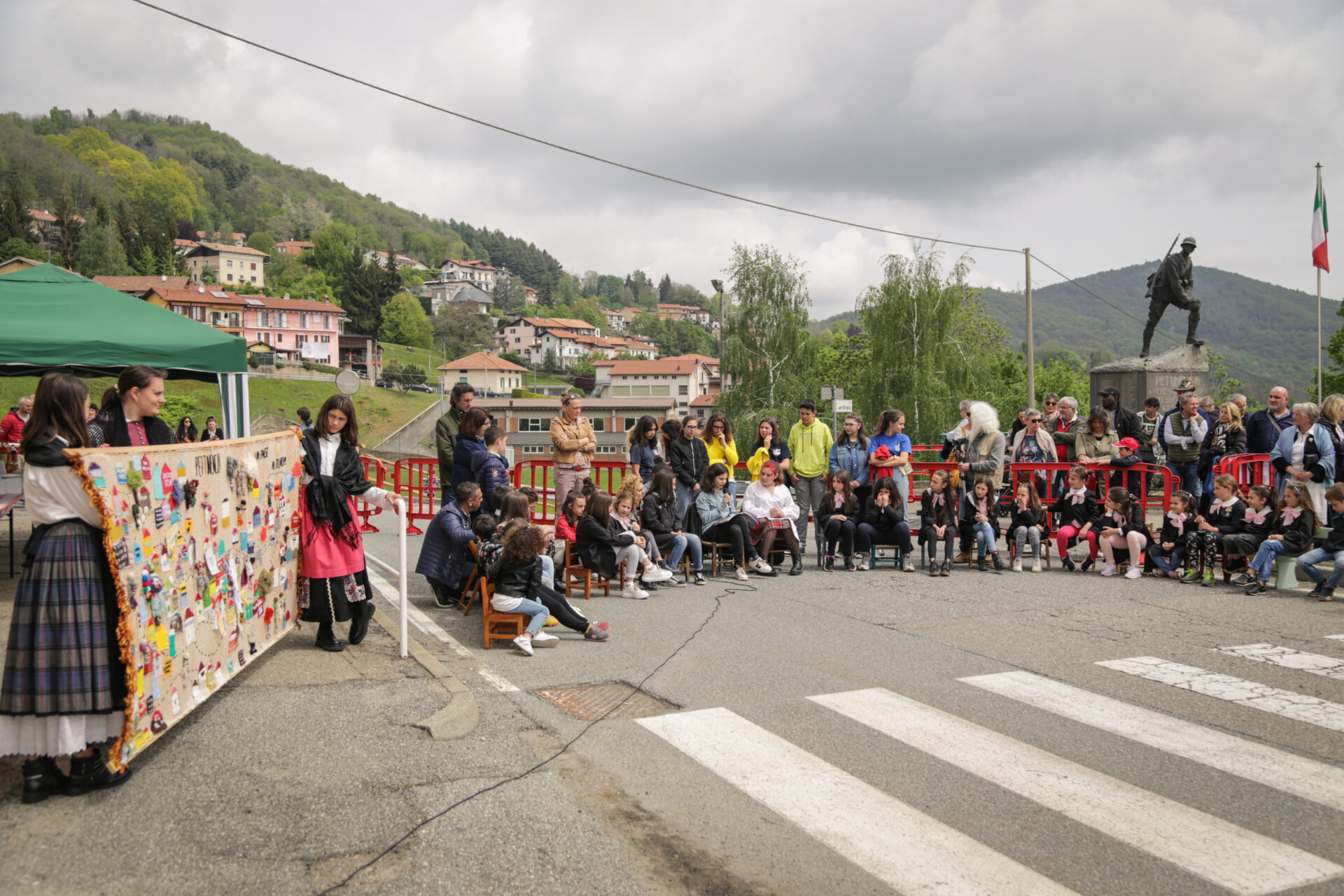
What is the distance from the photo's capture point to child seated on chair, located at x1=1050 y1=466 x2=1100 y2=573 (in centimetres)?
1118

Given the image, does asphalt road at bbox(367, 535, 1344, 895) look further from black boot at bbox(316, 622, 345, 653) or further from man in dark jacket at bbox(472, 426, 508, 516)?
man in dark jacket at bbox(472, 426, 508, 516)

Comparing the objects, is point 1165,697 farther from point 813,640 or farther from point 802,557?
point 802,557

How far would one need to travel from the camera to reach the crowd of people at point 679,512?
159 inches

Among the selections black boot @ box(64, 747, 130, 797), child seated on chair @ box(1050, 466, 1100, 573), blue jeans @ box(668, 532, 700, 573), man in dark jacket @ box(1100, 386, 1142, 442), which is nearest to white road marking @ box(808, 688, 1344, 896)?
black boot @ box(64, 747, 130, 797)

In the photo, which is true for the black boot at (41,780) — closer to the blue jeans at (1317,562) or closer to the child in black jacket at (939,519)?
the child in black jacket at (939,519)

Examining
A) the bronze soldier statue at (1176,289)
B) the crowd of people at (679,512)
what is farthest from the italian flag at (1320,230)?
the crowd of people at (679,512)

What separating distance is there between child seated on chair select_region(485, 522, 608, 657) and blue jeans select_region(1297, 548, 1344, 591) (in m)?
7.37

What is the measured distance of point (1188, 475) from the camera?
12703 mm

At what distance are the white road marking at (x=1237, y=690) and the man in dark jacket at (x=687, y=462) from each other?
5495mm

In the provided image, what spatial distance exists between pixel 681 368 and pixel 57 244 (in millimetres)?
82911

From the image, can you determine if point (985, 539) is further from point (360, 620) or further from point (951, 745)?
point (360, 620)

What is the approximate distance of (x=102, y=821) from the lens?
154 inches

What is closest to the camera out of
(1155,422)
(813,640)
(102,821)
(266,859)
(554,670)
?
(266,859)

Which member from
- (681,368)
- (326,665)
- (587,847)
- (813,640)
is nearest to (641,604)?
(813,640)
